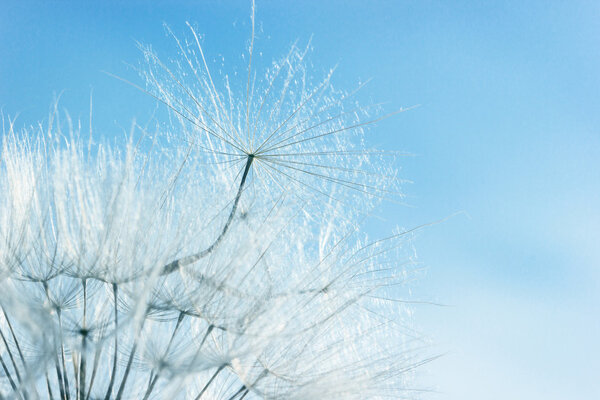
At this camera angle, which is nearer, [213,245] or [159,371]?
[159,371]

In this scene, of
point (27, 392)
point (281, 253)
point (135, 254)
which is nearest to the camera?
point (27, 392)

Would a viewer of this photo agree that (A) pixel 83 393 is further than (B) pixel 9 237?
No

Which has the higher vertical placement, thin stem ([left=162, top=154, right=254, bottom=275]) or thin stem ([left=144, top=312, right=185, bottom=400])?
thin stem ([left=162, top=154, right=254, bottom=275])

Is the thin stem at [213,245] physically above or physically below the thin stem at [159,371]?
above

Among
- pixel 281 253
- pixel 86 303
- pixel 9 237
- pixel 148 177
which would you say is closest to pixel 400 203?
pixel 281 253

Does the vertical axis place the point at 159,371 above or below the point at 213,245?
below

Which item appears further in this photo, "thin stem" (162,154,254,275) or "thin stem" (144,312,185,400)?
"thin stem" (162,154,254,275)

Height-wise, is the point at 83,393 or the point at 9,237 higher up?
the point at 9,237

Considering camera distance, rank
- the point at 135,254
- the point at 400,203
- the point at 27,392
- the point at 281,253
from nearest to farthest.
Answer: the point at 27,392 < the point at 135,254 < the point at 281,253 < the point at 400,203

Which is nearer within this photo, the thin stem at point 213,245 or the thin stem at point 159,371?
the thin stem at point 159,371

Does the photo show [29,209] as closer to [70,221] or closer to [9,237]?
[9,237]

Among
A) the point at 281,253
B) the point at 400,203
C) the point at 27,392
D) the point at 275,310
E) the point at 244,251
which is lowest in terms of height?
the point at 27,392
